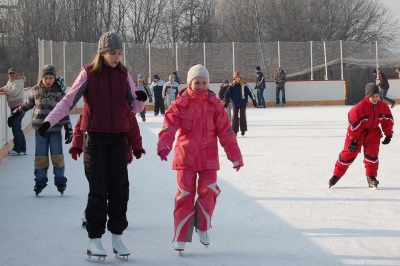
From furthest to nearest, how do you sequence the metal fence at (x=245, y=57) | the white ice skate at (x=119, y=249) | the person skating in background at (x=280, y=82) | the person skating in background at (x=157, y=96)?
1. the metal fence at (x=245, y=57)
2. the person skating in background at (x=280, y=82)
3. the person skating in background at (x=157, y=96)
4. the white ice skate at (x=119, y=249)

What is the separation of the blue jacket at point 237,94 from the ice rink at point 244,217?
307cm

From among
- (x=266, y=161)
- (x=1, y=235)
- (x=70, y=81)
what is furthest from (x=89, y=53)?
(x=1, y=235)

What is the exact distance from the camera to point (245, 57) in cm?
2970

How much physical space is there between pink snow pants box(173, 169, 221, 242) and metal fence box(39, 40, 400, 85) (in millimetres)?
23147

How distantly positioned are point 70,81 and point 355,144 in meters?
20.0

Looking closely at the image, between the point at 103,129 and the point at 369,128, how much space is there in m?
3.71

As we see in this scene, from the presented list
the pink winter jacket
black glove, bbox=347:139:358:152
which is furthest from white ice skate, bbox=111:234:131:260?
black glove, bbox=347:139:358:152

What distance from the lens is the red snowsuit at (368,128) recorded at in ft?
25.2

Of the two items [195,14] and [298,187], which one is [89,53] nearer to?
[298,187]

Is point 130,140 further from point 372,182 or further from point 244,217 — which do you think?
point 372,182

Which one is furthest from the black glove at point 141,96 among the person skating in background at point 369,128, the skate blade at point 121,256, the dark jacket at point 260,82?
the dark jacket at point 260,82

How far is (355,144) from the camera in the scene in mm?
7750

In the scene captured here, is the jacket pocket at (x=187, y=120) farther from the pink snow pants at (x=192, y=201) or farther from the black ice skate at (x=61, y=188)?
the black ice skate at (x=61, y=188)

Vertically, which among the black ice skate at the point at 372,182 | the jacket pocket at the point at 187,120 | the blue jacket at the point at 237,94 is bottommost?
the black ice skate at the point at 372,182
